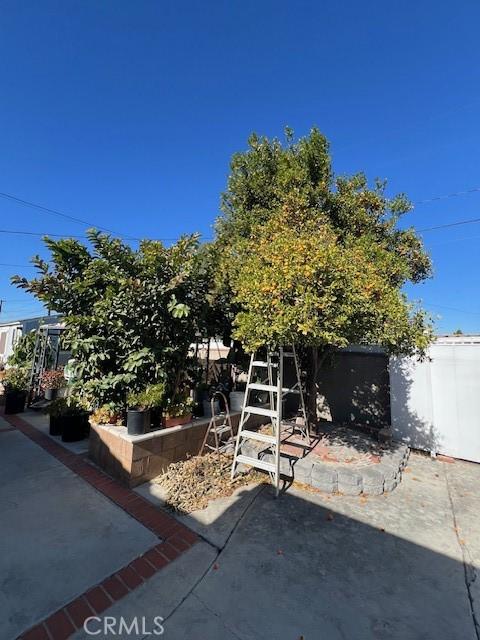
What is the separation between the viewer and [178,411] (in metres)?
4.90

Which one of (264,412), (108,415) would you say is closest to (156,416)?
(108,415)

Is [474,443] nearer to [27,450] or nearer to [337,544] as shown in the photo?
[337,544]

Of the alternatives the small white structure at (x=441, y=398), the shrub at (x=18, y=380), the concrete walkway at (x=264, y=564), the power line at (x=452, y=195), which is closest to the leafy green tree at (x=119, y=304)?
the concrete walkway at (x=264, y=564)

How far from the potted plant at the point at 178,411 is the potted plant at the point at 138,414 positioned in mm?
392

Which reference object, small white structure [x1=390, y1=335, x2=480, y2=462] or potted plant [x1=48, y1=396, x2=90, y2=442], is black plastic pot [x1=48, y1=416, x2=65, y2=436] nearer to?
potted plant [x1=48, y1=396, x2=90, y2=442]

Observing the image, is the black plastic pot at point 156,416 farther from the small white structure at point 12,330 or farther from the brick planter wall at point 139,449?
the small white structure at point 12,330

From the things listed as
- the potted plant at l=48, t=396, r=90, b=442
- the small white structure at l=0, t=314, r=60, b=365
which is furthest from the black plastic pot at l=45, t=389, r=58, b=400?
the small white structure at l=0, t=314, r=60, b=365

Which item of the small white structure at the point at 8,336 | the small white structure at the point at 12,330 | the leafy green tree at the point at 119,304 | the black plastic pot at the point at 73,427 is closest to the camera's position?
the leafy green tree at the point at 119,304

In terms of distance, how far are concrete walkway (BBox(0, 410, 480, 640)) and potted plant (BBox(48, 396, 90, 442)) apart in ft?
4.71

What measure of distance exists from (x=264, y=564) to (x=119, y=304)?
3806 mm

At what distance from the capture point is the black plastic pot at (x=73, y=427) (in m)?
5.59

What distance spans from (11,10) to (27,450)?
7.97 metres

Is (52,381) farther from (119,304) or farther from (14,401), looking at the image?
(119,304)

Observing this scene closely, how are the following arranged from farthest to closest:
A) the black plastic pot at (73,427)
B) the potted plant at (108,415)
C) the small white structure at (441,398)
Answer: the black plastic pot at (73,427)
the small white structure at (441,398)
the potted plant at (108,415)
